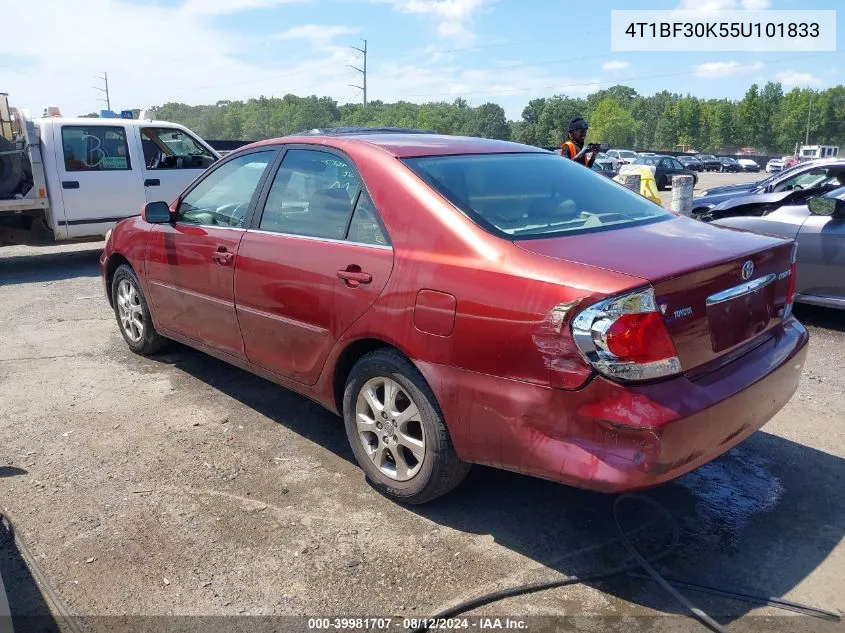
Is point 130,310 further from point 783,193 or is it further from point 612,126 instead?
point 612,126

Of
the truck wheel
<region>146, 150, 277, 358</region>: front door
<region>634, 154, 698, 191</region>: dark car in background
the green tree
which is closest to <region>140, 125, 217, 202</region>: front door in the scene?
the truck wheel

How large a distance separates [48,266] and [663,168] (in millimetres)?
25743

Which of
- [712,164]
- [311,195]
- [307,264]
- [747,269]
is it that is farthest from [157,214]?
[712,164]

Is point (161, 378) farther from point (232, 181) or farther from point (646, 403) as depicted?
point (646, 403)

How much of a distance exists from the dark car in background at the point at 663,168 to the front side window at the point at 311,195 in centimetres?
2708

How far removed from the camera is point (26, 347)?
5852 mm

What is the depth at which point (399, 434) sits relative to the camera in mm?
3176

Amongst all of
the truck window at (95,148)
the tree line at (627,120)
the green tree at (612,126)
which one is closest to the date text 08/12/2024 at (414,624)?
the truck window at (95,148)

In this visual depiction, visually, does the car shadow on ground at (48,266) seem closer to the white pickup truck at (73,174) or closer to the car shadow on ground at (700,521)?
the white pickup truck at (73,174)

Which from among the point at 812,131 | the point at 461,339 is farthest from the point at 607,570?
the point at 812,131

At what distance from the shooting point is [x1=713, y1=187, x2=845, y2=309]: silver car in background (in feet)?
19.2

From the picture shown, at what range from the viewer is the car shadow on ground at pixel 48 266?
9141mm

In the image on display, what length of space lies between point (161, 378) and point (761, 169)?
65678 millimetres

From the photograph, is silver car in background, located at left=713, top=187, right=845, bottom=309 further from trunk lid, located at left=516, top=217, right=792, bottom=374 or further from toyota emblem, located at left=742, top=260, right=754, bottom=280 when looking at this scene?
toyota emblem, located at left=742, top=260, right=754, bottom=280
